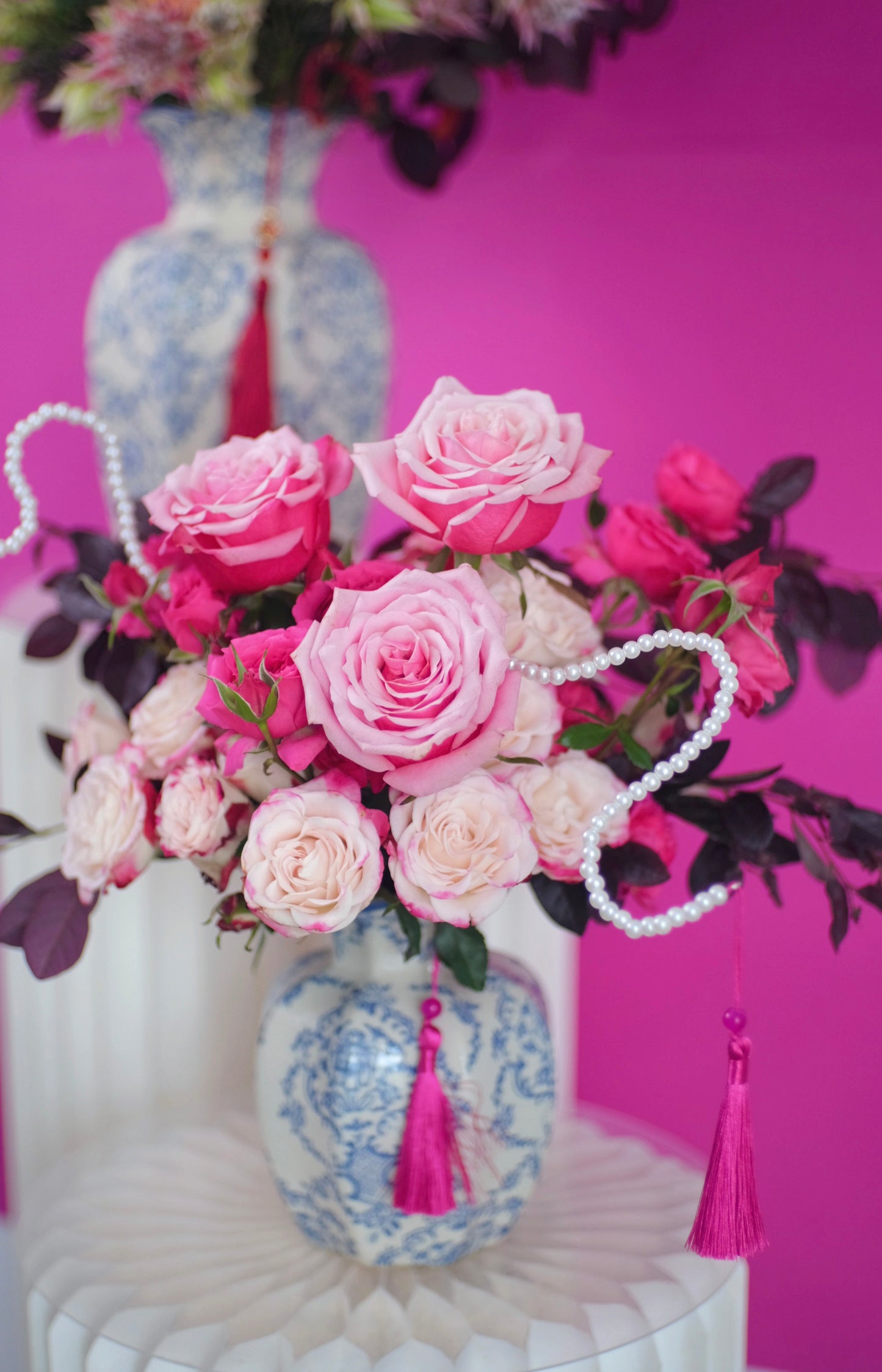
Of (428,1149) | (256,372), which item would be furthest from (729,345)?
(428,1149)

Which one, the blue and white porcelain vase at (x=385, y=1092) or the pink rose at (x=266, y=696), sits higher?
the pink rose at (x=266, y=696)

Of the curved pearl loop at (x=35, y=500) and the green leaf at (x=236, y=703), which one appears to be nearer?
the green leaf at (x=236, y=703)

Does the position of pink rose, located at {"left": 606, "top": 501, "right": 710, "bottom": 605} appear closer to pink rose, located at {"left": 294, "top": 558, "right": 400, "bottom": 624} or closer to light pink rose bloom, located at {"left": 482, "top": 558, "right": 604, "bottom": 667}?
light pink rose bloom, located at {"left": 482, "top": 558, "right": 604, "bottom": 667}

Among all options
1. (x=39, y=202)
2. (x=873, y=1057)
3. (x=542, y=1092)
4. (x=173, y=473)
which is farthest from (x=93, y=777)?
(x=39, y=202)

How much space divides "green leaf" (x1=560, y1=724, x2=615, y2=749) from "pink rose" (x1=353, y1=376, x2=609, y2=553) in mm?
118

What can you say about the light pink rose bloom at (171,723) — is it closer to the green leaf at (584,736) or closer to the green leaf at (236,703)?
the green leaf at (236,703)

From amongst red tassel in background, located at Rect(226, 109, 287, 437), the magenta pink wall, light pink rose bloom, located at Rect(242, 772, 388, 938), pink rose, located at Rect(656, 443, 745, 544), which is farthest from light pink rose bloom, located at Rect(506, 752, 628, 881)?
the magenta pink wall

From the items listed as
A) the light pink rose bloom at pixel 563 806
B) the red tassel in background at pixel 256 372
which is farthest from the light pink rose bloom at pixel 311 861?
→ the red tassel in background at pixel 256 372

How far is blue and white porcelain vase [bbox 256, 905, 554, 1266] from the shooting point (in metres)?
0.78

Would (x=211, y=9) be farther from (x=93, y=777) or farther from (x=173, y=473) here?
(x=93, y=777)

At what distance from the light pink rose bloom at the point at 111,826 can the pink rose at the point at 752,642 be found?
1.12 ft

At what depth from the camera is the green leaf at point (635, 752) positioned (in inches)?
27.5

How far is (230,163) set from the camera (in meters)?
1.11

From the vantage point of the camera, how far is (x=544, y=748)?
707 mm
